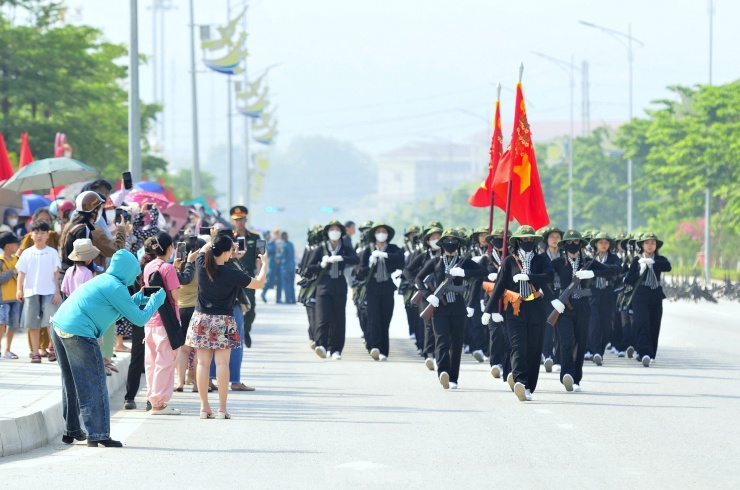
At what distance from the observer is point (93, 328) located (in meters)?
11.6

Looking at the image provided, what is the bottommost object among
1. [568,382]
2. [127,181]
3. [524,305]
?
[568,382]

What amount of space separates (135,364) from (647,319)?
7.82 meters

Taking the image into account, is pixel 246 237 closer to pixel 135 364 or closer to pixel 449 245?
pixel 449 245

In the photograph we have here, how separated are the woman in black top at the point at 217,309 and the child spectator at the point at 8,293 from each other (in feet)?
18.0

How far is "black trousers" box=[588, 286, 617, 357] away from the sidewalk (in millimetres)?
6205

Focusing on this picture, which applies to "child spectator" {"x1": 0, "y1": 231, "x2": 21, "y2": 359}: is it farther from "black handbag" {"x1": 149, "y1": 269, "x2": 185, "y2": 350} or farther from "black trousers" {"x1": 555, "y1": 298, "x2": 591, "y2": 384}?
"black trousers" {"x1": 555, "y1": 298, "x2": 591, "y2": 384}

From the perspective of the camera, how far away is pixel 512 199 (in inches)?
752

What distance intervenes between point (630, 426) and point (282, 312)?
76.3ft

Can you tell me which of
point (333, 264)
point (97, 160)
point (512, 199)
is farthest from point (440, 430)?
point (97, 160)

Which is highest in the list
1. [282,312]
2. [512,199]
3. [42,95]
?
[42,95]

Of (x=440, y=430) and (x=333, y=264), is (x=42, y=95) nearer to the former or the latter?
(x=333, y=264)

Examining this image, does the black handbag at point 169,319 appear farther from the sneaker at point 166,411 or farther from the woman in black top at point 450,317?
the woman in black top at point 450,317

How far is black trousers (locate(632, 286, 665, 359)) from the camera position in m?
20.2

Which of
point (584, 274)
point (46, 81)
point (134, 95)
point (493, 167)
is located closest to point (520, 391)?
point (584, 274)
